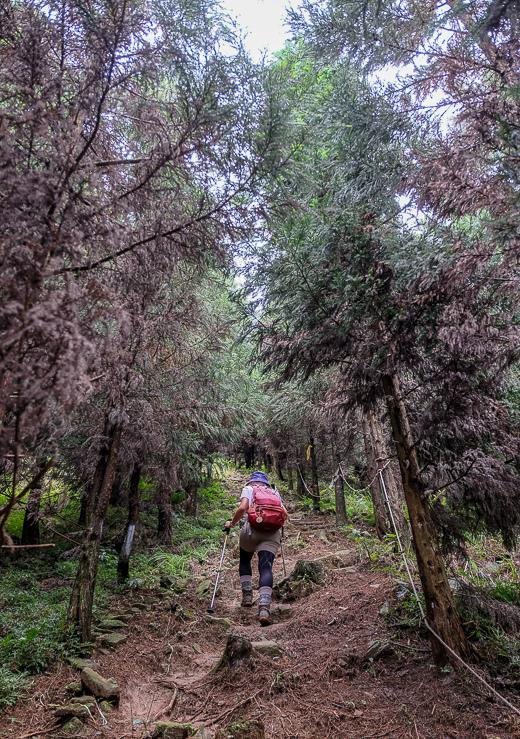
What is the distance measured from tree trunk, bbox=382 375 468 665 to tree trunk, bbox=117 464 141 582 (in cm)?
621

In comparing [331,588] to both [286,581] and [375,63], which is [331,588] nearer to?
[286,581]

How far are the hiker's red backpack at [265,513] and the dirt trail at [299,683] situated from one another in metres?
1.38

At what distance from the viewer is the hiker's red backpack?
7.23m

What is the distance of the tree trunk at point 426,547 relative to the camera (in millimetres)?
4562

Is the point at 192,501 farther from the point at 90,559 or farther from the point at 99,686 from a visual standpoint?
the point at 99,686

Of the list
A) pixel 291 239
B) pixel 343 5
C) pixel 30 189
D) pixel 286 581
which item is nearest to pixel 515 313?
pixel 291 239

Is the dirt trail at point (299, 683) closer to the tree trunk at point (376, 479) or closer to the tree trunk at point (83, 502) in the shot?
the tree trunk at point (376, 479)

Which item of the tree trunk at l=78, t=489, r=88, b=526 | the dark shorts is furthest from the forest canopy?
the tree trunk at l=78, t=489, r=88, b=526

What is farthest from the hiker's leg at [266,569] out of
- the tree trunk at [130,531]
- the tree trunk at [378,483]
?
the tree trunk at [130,531]

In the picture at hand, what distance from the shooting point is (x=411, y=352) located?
5.08 meters

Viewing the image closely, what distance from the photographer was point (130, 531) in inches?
370

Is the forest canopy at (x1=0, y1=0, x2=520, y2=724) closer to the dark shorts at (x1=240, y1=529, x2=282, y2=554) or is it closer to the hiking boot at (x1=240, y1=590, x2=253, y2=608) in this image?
the dark shorts at (x1=240, y1=529, x2=282, y2=554)

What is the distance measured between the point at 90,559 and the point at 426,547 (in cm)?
442

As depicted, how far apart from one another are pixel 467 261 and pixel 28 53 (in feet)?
12.7
